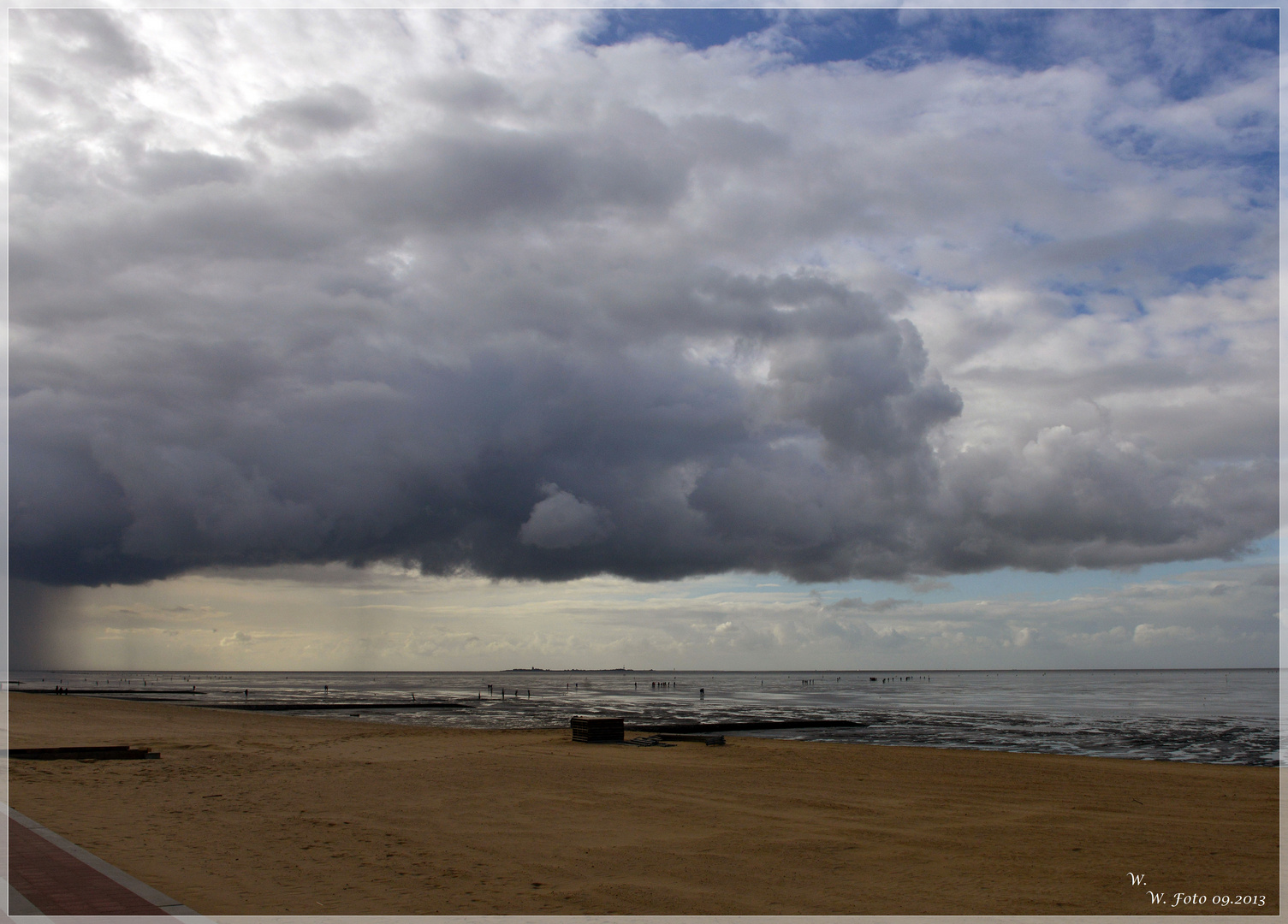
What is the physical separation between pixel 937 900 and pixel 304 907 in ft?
26.6

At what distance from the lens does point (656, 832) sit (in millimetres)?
15336

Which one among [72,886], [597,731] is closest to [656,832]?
[72,886]

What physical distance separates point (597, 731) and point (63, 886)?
26.9m

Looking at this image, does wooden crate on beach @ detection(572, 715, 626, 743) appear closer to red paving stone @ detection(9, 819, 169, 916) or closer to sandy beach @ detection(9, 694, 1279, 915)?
sandy beach @ detection(9, 694, 1279, 915)

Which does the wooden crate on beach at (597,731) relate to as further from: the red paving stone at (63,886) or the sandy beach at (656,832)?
the red paving stone at (63,886)

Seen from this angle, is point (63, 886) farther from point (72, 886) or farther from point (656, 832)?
point (656, 832)

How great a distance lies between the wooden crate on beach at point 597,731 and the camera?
114ft

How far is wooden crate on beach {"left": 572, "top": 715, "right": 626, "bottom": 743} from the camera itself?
1366 inches

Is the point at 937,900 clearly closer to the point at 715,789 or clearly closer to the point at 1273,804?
the point at 715,789

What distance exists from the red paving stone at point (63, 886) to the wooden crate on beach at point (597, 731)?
24879mm

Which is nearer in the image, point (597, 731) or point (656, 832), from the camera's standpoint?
point (656, 832)

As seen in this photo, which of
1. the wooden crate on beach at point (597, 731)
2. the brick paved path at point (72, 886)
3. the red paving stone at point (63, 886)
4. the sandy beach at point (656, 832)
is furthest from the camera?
the wooden crate on beach at point (597, 731)

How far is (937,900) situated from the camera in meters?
10.9

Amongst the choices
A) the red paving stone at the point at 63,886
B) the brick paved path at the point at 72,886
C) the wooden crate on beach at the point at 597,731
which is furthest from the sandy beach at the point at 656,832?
the wooden crate on beach at the point at 597,731
